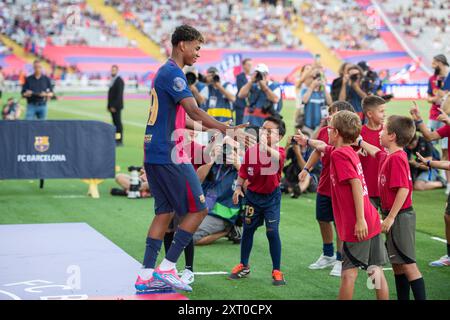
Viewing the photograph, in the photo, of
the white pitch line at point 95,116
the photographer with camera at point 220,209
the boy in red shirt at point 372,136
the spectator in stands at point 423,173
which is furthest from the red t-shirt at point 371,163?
the white pitch line at point 95,116

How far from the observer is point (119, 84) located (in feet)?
71.9

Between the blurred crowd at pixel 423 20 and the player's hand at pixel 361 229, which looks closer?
the player's hand at pixel 361 229

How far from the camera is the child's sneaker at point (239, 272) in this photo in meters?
7.68

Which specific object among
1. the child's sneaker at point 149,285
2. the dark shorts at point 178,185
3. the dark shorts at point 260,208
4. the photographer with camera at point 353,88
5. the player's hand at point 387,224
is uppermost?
the photographer with camera at point 353,88

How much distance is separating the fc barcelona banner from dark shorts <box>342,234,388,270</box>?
7.88 metres

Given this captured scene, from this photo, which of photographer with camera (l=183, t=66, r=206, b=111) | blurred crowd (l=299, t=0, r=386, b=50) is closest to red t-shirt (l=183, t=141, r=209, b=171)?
photographer with camera (l=183, t=66, r=206, b=111)

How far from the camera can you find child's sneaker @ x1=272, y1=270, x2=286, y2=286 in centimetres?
740

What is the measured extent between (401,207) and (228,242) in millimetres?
3708

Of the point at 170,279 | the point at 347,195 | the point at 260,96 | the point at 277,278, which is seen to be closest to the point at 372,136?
the point at 277,278

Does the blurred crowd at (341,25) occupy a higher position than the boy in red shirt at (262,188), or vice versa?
the blurred crowd at (341,25)

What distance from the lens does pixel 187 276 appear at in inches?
293

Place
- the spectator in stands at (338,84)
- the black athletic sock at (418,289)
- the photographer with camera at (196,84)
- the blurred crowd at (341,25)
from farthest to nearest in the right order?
the blurred crowd at (341,25), the spectator in stands at (338,84), the photographer with camera at (196,84), the black athletic sock at (418,289)

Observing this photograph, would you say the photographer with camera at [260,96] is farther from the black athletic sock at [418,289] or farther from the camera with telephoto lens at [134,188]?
the black athletic sock at [418,289]

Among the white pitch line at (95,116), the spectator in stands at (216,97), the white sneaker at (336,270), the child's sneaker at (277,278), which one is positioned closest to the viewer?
the child's sneaker at (277,278)
